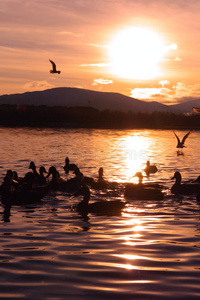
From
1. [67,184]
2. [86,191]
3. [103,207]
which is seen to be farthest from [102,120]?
[103,207]

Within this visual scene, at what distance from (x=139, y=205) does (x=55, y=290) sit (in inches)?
330

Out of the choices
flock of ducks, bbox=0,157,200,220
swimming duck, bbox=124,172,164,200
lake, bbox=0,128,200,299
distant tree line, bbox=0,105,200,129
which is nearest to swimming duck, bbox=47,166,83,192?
flock of ducks, bbox=0,157,200,220

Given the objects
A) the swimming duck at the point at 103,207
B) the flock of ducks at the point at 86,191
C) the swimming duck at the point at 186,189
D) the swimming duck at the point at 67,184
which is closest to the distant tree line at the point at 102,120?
the flock of ducks at the point at 86,191

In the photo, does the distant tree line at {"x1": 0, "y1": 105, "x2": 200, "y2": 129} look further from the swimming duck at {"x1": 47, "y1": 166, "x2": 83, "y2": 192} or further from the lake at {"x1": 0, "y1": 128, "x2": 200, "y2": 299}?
the lake at {"x1": 0, "y1": 128, "x2": 200, "y2": 299}

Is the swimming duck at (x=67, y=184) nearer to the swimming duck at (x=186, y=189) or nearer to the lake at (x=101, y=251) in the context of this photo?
the lake at (x=101, y=251)

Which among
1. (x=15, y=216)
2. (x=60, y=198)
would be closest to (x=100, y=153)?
(x=60, y=198)

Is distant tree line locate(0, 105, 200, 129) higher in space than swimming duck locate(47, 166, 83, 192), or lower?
higher

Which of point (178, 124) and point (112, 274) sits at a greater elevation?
point (178, 124)

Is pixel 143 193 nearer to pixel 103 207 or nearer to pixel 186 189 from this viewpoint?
pixel 186 189

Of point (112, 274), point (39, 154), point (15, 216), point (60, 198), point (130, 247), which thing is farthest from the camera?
point (39, 154)

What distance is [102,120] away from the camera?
8681 cm

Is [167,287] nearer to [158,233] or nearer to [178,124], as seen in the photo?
[158,233]

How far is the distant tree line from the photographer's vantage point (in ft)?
282

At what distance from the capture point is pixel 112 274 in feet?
29.0
